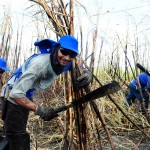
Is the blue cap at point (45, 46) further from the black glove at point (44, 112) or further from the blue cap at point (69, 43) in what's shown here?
the black glove at point (44, 112)

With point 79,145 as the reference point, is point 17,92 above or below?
above

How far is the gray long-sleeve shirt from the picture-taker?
2314 mm

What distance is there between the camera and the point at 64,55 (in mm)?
2354

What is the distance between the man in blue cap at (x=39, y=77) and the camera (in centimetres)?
232

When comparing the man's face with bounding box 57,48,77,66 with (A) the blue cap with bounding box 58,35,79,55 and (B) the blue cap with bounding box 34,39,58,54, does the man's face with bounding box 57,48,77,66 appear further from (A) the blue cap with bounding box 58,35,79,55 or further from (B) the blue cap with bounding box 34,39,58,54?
(B) the blue cap with bounding box 34,39,58,54

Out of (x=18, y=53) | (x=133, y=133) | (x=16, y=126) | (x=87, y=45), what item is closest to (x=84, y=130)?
(x=16, y=126)

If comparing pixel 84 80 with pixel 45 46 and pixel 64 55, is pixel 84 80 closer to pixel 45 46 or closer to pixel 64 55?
pixel 64 55

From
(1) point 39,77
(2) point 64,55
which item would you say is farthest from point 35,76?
(2) point 64,55

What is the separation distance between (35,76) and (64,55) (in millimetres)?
261

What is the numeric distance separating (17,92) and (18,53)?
108 inches

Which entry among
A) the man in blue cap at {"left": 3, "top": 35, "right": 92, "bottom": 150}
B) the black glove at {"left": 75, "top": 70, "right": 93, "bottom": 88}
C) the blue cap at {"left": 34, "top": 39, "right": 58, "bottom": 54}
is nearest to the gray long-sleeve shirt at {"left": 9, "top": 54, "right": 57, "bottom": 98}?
the man in blue cap at {"left": 3, "top": 35, "right": 92, "bottom": 150}

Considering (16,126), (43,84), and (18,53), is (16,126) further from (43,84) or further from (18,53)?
(18,53)

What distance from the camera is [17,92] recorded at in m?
2.31

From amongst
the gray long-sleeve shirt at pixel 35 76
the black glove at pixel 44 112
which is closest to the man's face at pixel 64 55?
the gray long-sleeve shirt at pixel 35 76
